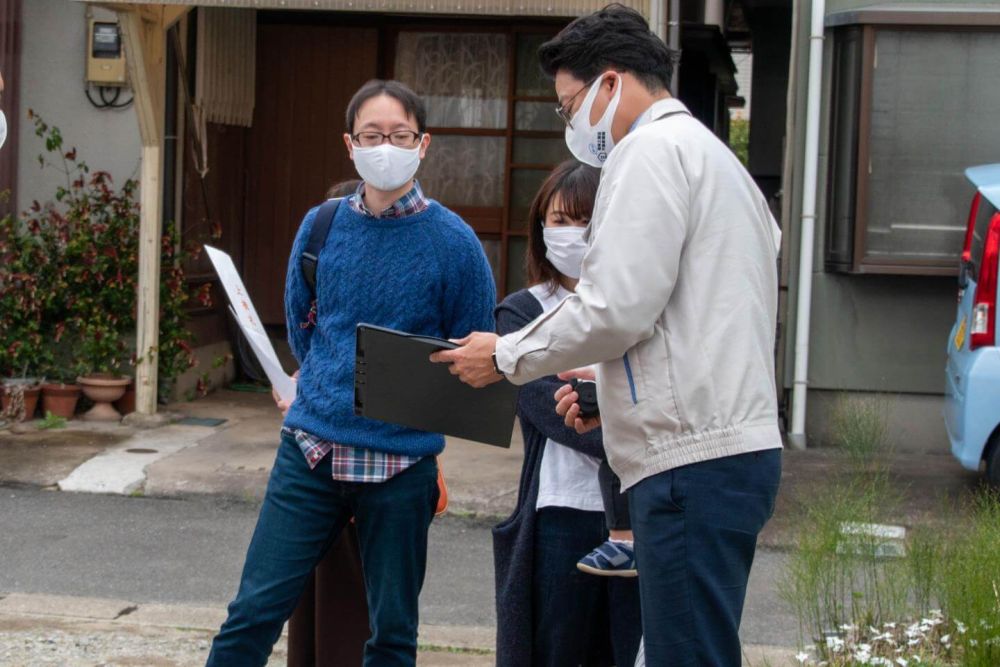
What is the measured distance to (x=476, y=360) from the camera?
2.98 metres

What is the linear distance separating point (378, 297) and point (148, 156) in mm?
5615

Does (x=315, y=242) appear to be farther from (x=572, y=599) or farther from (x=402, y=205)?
(x=572, y=599)

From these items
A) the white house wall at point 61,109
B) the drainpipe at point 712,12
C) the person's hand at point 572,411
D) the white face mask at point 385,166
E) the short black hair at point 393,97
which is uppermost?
the drainpipe at point 712,12

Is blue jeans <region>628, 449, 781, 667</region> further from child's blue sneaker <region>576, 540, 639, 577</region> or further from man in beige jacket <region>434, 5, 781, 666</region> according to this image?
child's blue sneaker <region>576, 540, 639, 577</region>

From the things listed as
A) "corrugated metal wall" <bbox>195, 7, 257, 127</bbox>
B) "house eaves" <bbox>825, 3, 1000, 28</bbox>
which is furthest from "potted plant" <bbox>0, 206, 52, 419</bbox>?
"house eaves" <bbox>825, 3, 1000, 28</bbox>

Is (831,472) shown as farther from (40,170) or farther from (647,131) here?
(40,170)

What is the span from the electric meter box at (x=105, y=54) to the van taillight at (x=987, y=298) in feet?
18.6

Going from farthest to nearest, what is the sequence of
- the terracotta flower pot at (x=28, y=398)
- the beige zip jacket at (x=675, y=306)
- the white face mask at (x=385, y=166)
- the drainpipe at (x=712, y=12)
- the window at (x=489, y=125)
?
1. the window at (x=489, y=125)
2. the drainpipe at (x=712, y=12)
3. the terracotta flower pot at (x=28, y=398)
4. the white face mask at (x=385, y=166)
5. the beige zip jacket at (x=675, y=306)

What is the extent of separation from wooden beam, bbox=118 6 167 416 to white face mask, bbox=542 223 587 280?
5.58 meters

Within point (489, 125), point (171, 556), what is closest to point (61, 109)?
point (489, 125)

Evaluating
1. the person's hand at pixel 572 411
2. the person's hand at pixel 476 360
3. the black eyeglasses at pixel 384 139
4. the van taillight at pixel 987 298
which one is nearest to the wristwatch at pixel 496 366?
the person's hand at pixel 476 360

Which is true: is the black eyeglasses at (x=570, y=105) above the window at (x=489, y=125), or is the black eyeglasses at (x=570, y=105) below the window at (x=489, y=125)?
below

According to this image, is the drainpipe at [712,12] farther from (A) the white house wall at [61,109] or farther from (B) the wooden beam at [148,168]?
(A) the white house wall at [61,109]

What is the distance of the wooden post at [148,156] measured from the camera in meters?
8.53
